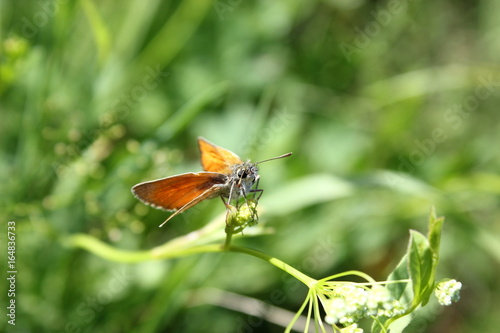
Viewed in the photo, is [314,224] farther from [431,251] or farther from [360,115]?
[431,251]

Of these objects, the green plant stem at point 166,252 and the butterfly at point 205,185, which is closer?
the green plant stem at point 166,252

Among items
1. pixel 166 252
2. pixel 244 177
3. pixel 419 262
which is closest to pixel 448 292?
pixel 419 262

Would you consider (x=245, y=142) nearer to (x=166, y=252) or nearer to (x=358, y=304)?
(x=166, y=252)

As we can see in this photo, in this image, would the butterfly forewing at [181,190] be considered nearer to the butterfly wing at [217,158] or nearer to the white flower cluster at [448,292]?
the butterfly wing at [217,158]

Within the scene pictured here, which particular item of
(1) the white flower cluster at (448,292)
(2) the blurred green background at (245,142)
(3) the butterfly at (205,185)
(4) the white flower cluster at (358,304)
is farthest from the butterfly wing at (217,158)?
(1) the white flower cluster at (448,292)

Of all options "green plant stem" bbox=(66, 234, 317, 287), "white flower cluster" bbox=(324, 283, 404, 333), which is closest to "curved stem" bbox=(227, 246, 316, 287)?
"green plant stem" bbox=(66, 234, 317, 287)

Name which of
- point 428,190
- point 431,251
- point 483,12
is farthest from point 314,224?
point 483,12
